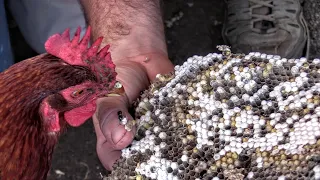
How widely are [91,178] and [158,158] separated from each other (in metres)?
0.87

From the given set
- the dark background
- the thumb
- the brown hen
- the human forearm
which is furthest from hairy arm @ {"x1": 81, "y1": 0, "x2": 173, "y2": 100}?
the dark background

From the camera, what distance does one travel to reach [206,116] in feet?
4.05

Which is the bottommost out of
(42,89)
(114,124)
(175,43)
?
(175,43)

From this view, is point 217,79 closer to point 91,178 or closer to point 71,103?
point 71,103

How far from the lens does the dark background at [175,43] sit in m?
2.06

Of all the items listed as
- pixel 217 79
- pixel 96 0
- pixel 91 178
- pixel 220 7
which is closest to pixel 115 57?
pixel 96 0

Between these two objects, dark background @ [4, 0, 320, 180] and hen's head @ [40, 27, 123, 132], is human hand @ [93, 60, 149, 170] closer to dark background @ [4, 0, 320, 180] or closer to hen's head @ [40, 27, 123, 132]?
hen's head @ [40, 27, 123, 132]

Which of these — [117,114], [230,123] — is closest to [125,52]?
[117,114]

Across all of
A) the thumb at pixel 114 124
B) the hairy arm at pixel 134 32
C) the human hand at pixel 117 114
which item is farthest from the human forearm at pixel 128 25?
the thumb at pixel 114 124

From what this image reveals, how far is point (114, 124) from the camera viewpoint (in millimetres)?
1299

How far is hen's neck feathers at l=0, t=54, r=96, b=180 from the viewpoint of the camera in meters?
1.26

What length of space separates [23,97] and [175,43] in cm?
111

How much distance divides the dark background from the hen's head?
76 cm

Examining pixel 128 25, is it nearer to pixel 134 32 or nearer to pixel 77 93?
pixel 134 32
